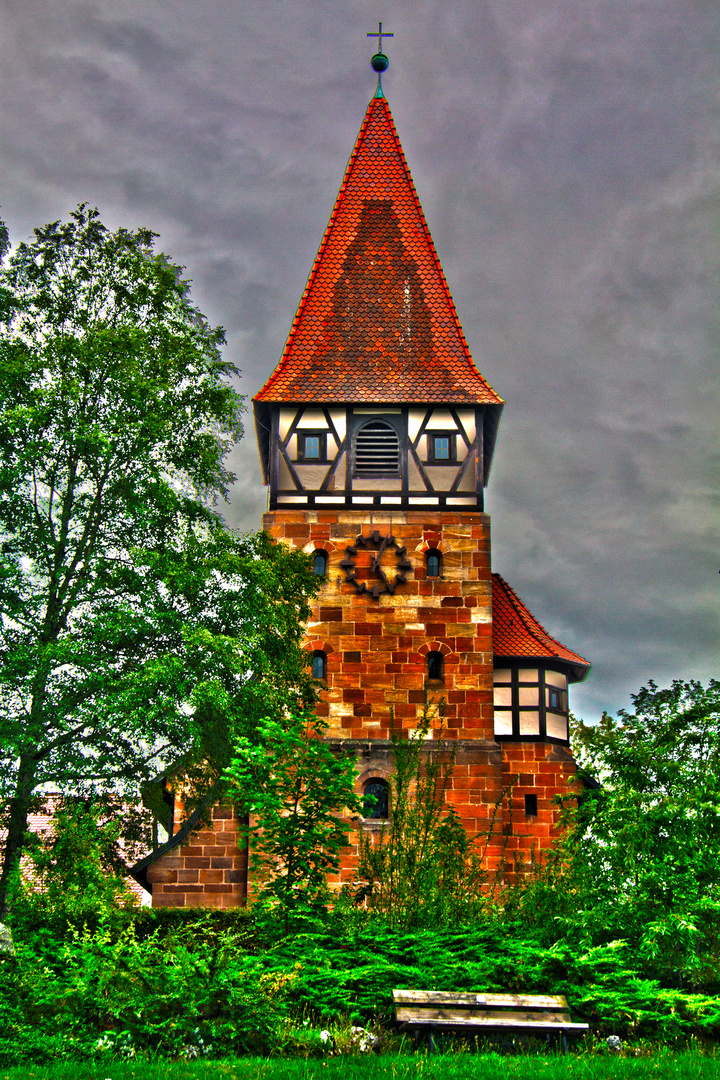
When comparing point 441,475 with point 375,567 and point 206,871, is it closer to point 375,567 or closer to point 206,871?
point 375,567

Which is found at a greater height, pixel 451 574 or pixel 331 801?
pixel 451 574

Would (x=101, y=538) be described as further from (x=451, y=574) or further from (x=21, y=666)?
(x=451, y=574)

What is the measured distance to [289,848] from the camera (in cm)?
1190

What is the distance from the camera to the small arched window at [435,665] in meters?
22.1

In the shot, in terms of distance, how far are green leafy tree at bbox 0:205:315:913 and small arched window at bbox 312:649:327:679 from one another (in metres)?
3.91

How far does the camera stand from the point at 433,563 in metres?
22.6

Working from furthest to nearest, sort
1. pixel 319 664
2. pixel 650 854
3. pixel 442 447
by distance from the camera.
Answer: pixel 442 447 < pixel 319 664 < pixel 650 854

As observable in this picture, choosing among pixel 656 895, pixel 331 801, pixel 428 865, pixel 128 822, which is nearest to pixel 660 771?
pixel 656 895

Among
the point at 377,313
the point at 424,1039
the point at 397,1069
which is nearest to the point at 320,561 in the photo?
the point at 377,313

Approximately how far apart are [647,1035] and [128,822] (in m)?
7.80

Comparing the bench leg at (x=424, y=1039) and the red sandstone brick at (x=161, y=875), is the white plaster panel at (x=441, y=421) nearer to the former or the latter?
the red sandstone brick at (x=161, y=875)

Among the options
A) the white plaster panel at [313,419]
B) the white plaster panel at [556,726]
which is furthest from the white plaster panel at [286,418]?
the white plaster panel at [556,726]

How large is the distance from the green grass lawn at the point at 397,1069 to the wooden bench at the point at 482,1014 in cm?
50

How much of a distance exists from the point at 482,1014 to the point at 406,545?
42.7 ft
